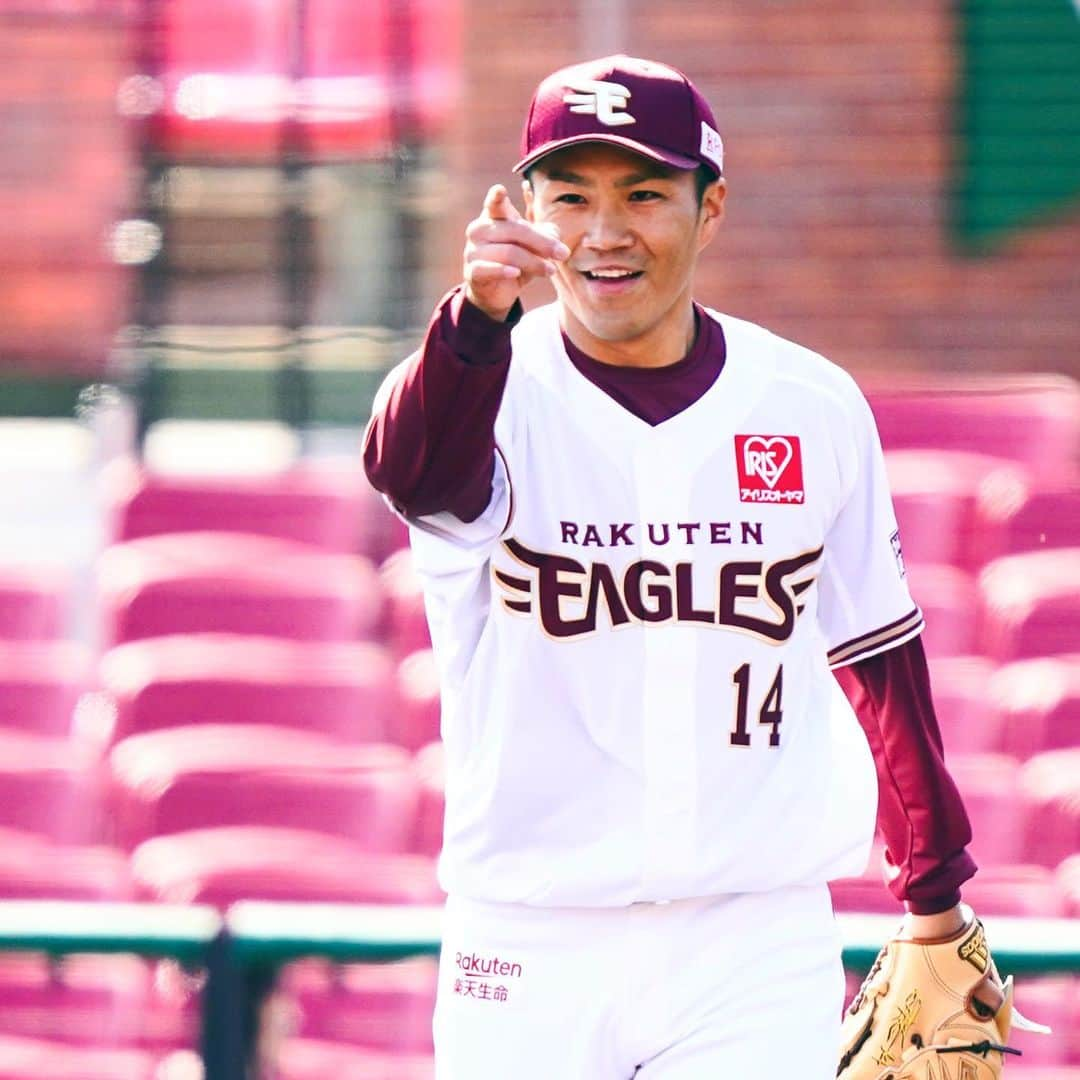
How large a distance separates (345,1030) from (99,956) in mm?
356

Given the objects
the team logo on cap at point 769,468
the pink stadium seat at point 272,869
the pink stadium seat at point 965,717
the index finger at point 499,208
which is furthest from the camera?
the pink stadium seat at point 965,717

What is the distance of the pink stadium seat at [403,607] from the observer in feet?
15.6

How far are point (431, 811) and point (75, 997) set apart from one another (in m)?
1.30

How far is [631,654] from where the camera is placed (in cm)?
236

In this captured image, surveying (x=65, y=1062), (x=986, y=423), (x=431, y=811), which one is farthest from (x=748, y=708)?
(x=986, y=423)

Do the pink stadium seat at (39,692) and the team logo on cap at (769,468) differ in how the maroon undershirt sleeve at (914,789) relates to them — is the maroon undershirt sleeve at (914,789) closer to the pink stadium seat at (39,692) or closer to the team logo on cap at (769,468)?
the team logo on cap at (769,468)

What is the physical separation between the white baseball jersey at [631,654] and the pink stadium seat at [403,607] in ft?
7.42

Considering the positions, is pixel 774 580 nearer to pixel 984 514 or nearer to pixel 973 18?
pixel 984 514

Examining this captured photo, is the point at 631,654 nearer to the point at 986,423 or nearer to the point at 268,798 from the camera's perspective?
the point at 268,798

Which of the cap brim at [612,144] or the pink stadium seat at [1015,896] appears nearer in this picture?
the cap brim at [612,144]

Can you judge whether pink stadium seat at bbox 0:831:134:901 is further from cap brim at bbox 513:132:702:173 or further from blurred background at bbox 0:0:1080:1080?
cap brim at bbox 513:132:702:173

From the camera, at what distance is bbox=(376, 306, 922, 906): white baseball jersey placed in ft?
7.73

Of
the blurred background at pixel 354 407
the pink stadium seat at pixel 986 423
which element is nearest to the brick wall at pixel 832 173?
the blurred background at pixel 354 407

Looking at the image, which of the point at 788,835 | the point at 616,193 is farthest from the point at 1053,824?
the point at 616,193
